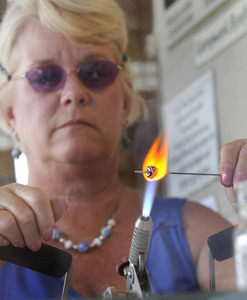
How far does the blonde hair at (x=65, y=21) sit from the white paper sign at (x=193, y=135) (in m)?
0.68

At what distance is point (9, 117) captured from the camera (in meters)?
1.59

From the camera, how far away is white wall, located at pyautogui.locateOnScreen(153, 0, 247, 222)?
6.47ft

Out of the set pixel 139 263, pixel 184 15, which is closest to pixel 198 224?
pixel 139 263

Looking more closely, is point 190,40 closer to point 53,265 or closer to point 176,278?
point 176,278

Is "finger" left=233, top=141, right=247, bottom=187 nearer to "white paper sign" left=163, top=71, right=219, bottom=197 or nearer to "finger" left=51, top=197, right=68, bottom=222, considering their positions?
"finger" left=51, top=197, right=68, bottom=222

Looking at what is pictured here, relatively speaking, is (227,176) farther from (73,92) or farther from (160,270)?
(73,92)

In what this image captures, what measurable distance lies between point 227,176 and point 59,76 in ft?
2.33

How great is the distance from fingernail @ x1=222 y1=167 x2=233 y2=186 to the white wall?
1.00m

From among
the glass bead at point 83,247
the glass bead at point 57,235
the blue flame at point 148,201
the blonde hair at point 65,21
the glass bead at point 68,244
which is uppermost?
the blonde hair at point 65,21

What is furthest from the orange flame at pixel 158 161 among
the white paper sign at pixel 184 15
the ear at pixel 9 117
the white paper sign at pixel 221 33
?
the white paper sign at pixel 184 15

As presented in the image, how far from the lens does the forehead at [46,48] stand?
147 centimetres

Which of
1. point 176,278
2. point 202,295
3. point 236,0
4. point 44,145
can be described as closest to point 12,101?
point 44,145

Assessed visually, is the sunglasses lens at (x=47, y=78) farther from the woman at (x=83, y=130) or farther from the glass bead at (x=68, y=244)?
the glass bead at (x=68, y=244)

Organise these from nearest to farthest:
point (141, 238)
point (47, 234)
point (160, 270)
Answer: point (141, 238) → point (47, 234) → point (160, 270)
